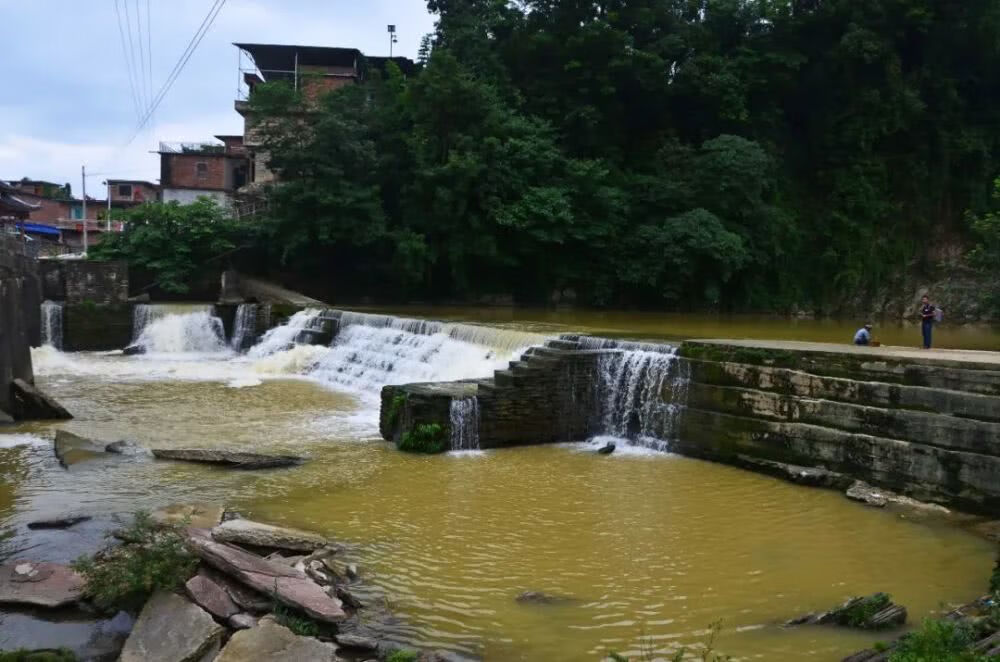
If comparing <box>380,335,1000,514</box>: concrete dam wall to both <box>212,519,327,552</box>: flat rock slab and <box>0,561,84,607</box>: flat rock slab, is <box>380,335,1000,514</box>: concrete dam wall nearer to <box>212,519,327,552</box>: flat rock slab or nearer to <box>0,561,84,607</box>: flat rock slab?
<box>212,519,327,552</box>: flat rock slab

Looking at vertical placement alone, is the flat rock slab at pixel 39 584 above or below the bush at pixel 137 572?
below

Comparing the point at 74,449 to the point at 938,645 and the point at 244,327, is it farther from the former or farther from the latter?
the point at 244,327

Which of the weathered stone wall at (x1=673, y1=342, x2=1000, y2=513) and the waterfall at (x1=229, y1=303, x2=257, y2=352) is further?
the waterfall at (x1=229, y1=303, x2=257, y2=352)

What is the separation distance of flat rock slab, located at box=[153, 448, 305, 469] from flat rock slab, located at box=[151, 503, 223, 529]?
200cm

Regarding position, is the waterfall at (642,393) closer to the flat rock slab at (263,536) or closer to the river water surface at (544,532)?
the river water surface at (544,532)

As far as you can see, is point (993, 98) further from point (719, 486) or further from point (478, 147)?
point (719, 486)

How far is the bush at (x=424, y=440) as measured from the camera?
38.1 ft

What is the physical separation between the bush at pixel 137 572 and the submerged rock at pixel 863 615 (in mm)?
4688

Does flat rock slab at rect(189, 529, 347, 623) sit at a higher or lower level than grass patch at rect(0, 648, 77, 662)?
higher

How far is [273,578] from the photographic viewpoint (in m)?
6.08

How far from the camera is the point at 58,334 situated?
23.5 meters

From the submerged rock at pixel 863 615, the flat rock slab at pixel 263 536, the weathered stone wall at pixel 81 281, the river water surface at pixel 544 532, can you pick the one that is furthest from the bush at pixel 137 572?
the weathered stone wall at pixel 81 281

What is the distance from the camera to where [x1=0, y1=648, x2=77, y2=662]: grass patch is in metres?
5.00

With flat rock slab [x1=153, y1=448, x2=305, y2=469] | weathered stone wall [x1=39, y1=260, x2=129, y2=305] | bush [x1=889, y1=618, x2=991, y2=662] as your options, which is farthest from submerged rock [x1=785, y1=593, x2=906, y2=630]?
weathered stone wall [x1=39, y1=260, x2=129, y2=305]
